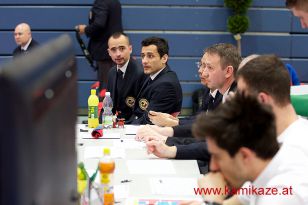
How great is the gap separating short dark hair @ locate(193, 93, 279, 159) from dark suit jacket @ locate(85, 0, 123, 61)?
13.7 ft

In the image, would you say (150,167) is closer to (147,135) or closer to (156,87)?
(147,135)

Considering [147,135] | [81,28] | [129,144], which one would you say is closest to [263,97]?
[147,135]

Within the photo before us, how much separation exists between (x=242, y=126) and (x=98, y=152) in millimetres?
1390

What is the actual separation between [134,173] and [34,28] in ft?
13.7

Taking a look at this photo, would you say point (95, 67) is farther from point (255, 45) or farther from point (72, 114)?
point (72, 114)

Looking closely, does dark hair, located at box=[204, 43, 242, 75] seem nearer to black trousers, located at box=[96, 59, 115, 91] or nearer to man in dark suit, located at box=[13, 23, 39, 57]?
black trousers, located at box=[96, 59, 115, 91]

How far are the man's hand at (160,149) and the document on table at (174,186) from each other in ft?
0.90

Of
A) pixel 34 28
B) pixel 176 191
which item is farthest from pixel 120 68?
pixel 34 28

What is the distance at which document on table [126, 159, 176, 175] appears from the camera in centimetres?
207

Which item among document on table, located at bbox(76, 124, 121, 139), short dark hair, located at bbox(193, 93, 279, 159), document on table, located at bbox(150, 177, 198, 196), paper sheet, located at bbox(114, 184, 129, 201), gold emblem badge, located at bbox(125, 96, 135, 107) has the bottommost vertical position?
document on table, located at bbox(150, 177, 198, 196)

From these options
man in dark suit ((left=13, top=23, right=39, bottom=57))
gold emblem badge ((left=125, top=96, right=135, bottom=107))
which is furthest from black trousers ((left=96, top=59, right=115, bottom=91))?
gold emblem badge ((left=125, top=96, right=135, bottom=107))

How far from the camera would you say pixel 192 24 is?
5.69 meters

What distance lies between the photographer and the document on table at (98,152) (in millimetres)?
2309

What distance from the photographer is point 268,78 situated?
1.59m
